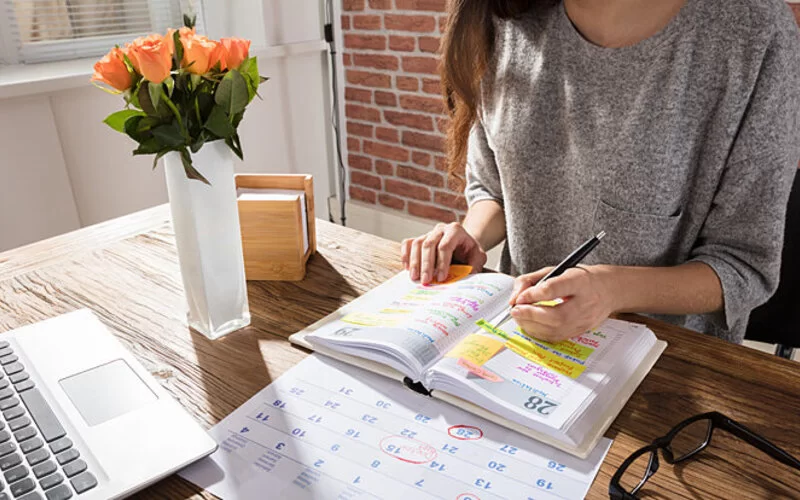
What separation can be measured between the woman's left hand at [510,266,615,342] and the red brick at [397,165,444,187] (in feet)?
5.77

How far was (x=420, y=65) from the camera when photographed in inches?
93.0

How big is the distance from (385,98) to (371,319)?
1.89m

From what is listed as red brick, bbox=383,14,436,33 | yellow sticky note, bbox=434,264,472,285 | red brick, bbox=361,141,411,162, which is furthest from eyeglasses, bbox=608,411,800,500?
red brick, bbox=361,141,411,162

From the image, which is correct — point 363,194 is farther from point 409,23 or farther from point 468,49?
point 468,49

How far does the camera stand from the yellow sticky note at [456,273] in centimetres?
89

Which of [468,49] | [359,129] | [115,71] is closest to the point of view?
[115,71]

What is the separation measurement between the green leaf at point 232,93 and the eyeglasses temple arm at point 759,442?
0.61 m

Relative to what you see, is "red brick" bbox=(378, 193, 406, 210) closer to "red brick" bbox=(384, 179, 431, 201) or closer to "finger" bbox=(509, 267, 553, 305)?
"red brick" bbox=(384, 179, 431, 201)

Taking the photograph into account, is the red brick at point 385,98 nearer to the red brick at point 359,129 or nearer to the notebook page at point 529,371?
the red brick at point 359,129

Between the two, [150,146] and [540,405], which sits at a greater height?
[150,146]

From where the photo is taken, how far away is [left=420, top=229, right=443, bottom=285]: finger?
89cm

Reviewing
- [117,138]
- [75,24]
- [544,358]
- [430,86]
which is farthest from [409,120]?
[544,358]

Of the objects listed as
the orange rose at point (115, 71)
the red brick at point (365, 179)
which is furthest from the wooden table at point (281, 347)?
the red brick at point (365, 179)

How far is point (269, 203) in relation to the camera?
3.02ft
